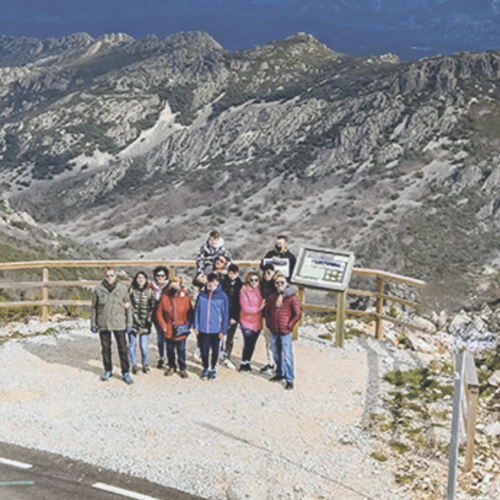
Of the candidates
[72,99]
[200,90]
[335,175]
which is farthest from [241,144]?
[72,99]

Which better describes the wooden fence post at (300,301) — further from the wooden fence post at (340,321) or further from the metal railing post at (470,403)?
the metal railing post at (470,403)

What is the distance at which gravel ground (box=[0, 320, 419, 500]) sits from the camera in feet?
26.8

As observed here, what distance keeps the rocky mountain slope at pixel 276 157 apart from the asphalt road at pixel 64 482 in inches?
1295

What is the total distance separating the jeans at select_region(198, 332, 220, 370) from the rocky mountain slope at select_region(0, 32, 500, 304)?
2982 centimetres

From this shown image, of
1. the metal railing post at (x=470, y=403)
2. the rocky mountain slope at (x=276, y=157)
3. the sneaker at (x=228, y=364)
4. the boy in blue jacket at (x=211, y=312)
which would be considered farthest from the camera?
the rocky mountain slope at (x=276, y=157)

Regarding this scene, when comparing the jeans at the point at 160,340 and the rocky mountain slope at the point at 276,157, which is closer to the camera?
the jeans at the point at 160,340

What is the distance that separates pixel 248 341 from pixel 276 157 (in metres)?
77.7

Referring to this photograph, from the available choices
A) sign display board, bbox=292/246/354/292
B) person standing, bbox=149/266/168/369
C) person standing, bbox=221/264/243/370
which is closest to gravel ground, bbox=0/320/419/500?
person standing, bbox=149/266/168/369

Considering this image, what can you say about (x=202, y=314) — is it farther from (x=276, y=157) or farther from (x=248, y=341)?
(x=276, y=157)

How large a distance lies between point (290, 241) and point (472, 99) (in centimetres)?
3582

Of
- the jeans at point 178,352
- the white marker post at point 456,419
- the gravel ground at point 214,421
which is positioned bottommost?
the gravel ground at point 214,421

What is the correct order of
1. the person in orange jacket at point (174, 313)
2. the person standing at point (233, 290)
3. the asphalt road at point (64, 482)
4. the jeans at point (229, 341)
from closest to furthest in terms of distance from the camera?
the asphalt road at point (64, 482), the person in orange jacket at point (174, 313), the person standing at point (233, 290), the jeans at point (229, 341)

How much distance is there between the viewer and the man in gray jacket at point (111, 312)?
34.9 feet

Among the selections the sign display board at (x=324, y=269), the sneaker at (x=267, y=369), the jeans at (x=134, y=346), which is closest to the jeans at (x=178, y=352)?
the jeans at (x=134, y=346)
